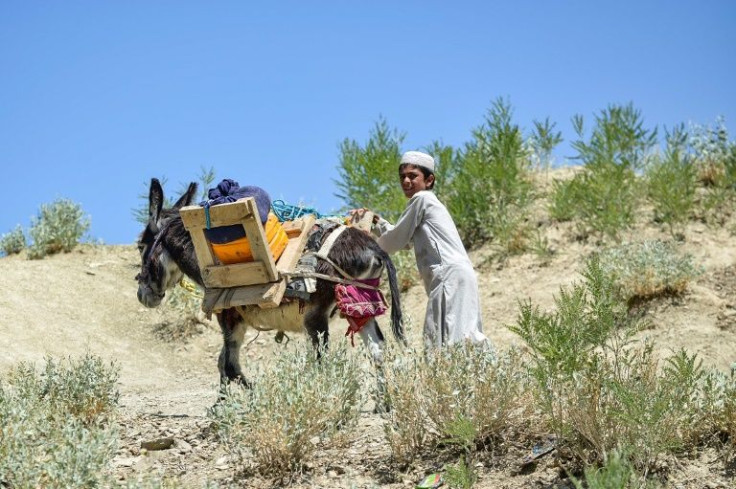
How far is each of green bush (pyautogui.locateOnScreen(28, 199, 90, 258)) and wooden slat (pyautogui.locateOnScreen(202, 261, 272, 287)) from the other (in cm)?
948

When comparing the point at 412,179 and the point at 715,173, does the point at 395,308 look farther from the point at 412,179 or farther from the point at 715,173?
the point at 715,173

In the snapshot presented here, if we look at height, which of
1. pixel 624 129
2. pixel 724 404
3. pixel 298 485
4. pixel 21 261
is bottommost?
pixel 298 485

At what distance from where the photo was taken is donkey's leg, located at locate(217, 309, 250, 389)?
7062 mm

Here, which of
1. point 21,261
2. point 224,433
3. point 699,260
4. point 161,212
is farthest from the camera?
point 21,261

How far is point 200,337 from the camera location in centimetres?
1298

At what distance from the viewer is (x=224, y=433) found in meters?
5.82

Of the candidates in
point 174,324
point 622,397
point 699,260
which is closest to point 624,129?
point 699,260

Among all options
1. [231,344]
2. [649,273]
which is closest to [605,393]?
[231,344]

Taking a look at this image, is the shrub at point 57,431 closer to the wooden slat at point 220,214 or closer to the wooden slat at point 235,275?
the wooden slat at point 235,275

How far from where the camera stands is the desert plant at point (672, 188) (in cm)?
1213

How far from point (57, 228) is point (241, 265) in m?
9.83

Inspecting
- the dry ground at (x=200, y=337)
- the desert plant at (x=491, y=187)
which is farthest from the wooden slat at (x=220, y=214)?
the desert plant at (x=491, y=187)

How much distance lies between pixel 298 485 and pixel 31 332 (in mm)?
7625

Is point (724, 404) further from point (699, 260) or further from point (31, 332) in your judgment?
point (31, 332)
